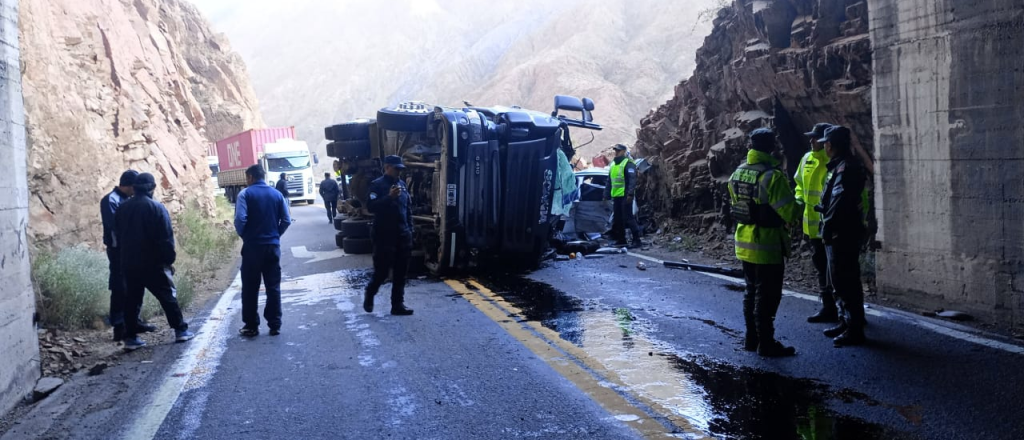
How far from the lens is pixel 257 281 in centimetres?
803

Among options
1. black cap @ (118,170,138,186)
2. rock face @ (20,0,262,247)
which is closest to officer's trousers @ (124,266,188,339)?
black cap @ (118,170,138,186)

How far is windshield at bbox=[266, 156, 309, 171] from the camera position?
37.2 meters

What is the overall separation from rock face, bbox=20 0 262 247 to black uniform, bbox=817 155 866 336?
935cm

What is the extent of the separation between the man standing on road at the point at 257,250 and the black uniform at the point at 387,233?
44.4 inches

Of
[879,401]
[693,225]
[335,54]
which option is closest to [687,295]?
[879,401]

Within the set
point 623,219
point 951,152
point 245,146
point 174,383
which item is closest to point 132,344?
point 174,383

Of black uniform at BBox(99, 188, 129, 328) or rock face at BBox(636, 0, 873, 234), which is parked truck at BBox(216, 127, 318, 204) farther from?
black uniform at BBox(99, 188, 129, 328)

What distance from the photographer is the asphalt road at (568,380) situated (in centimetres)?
472

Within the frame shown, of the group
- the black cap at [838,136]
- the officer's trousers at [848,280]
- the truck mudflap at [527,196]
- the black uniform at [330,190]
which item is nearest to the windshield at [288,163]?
the black uniform at [330,190]

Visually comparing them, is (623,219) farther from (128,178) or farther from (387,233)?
(128,178)

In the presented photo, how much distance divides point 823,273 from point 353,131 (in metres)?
9.43

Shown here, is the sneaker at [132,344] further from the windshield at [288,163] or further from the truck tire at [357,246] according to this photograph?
the windshield at [288,163]

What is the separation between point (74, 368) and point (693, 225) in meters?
10.6

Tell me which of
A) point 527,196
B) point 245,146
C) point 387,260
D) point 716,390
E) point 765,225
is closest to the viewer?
point 716,390
